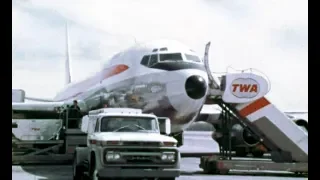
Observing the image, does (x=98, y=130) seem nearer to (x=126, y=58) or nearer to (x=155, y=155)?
(x=155, y=155)

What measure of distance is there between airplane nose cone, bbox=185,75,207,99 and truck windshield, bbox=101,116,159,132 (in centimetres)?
329

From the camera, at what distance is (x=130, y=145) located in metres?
7.54

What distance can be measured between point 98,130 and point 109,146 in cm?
80

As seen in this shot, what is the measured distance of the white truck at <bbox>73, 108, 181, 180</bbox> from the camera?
741 cm

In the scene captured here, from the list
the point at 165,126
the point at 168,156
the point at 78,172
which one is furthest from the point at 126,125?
the point at 78,172

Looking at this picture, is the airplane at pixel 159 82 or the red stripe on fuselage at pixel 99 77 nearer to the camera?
the airplane at pixel 159 82

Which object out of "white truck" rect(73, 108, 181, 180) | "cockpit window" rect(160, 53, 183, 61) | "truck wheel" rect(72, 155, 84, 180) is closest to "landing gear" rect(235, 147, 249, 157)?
"cockpit window" rect(160, 53, 183, 61)

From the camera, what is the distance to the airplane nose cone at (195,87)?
11.5 meters

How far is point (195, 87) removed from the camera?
11.5 m

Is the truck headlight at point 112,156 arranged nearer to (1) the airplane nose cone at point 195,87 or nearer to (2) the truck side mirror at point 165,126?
(2) the truck side mirror at point 165,126

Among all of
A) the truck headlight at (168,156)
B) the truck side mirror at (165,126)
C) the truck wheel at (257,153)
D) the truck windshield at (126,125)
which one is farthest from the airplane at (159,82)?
the truck wheel at (257,153)

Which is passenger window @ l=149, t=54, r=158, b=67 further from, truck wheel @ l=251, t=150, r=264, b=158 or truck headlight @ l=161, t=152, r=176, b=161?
truck wheel @ l=251, t=150, r=264, b=158

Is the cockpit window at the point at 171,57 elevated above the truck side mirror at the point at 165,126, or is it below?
above
